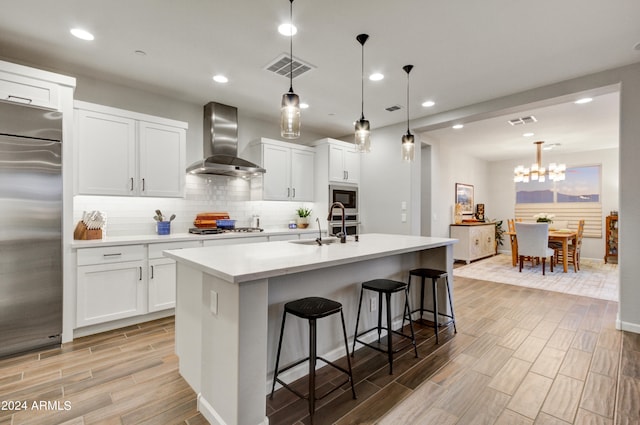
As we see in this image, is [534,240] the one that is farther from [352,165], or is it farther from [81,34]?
[81,34]

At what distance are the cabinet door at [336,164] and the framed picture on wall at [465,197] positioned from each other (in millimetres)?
3729

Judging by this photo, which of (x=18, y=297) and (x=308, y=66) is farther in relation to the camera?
(x=308, y=66)

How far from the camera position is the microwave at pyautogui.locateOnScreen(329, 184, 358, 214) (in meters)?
5.27

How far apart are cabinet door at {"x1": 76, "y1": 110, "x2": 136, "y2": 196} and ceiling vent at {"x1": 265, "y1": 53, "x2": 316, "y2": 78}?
1.75m

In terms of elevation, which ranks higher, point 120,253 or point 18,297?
point 120,253

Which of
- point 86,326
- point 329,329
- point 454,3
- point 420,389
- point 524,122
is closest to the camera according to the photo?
point 420,389

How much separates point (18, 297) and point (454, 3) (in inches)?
165

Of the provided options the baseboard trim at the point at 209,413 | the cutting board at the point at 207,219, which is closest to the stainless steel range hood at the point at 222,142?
the cutting board at the point at 207,219

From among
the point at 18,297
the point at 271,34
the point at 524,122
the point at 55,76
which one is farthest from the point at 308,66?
the point at 524,122

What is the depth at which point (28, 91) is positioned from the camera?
106 inches

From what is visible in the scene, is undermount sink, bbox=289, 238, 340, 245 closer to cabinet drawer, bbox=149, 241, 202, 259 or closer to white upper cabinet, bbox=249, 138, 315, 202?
cabinet drawer, bbox=149, 241, 202, 259

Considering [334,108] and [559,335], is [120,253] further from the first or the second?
[559,335]

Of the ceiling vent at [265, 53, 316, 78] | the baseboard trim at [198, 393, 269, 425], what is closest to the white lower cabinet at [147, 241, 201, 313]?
the baseboard trim at [198, 393, 269, 425]

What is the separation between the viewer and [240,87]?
148 inches
